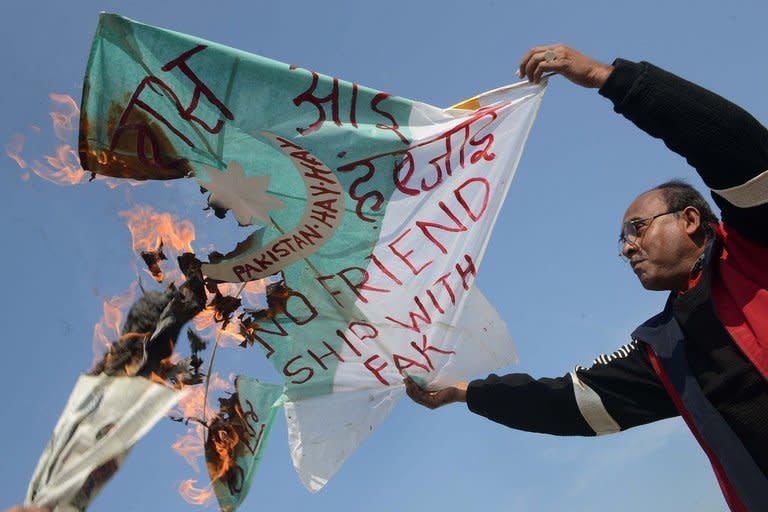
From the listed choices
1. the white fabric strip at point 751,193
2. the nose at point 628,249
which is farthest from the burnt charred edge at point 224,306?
the white fabric strip at point 751,193

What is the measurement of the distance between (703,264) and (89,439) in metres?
3.20

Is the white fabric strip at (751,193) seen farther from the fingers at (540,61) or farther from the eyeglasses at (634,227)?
the fingers at (540,61)

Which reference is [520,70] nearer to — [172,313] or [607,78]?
[607,78]

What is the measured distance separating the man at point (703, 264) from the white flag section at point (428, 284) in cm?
71

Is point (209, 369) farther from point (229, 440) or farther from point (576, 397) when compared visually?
point (576, 397)

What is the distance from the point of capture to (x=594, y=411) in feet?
17.2

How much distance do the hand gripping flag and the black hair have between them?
104cm

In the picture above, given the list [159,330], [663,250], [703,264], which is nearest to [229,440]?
[159,330]

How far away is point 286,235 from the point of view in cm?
540

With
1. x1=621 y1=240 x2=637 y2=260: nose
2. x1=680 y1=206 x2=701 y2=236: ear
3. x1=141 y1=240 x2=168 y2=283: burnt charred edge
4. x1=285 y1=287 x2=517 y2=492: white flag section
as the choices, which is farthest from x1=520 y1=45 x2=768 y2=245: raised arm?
x1=141 y1=240 x2=168 y2=283: burnt charred edge

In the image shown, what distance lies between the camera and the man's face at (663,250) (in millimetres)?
4598

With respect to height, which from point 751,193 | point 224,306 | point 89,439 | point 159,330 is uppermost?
point 751,193

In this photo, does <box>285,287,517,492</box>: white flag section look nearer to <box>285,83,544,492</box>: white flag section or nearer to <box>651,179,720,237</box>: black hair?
<box>285,83,544,492</box>: white flag section

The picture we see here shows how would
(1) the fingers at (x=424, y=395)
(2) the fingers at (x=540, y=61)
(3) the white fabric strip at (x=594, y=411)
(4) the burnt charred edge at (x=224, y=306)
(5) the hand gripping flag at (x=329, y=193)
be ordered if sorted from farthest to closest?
(1) the fingers at (x=424, y=395) < (4) the burnt charred edge at (x=224, y=306) < (3) the white fabric strip at (x=594, y=411) < (5) the hand gripping flag at (x=329, y=193) < (2) the fingers at (x=540, y=61)
